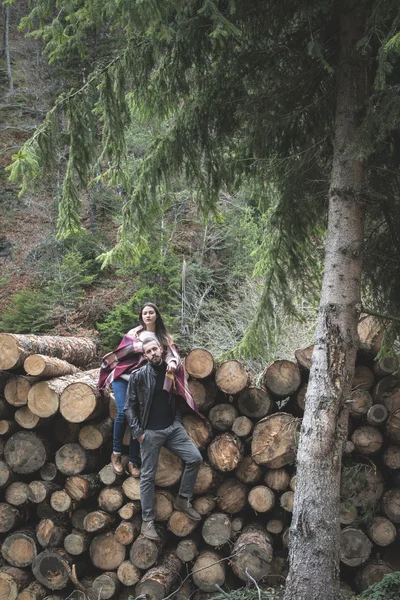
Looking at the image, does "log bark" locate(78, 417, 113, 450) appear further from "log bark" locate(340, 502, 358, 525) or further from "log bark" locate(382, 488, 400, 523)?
"log bark" locate(382, 488, 400, 523)

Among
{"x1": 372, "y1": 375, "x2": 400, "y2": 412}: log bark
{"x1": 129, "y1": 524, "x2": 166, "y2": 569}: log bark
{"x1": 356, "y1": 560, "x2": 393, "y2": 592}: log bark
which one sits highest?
{"x1": 372, "y1": 375, "x2": 400, "y2": 412}: log bark

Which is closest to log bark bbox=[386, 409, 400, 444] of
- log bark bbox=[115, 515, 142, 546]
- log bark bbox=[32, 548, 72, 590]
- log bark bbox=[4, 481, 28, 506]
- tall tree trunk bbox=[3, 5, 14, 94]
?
log bark bbox=[115, 515, 142, 546]

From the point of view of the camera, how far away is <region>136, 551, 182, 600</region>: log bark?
13.9 feet

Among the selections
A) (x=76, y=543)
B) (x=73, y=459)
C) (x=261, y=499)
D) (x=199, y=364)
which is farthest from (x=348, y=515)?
(x=73, y=459)

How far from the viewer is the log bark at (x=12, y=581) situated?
4.70 meters

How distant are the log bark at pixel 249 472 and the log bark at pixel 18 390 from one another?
221 centimetres

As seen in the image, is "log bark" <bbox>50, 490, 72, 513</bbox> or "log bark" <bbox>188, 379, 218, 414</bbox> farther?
"log bark" <bbox>188, 379, 218, 414</bbox>

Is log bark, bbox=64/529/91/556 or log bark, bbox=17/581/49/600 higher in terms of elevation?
log bark, bbox=64/529/91/556

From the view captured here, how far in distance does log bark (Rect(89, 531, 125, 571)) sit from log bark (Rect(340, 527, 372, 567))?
203 cm

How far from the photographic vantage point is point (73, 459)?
16.1 ft

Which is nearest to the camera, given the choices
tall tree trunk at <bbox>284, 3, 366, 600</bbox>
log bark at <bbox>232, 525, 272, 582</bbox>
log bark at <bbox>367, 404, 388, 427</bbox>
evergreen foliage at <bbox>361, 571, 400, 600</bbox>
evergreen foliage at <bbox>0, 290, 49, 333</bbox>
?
tall tree trunk at <bbox>284, 3, 366, 600</bbox>

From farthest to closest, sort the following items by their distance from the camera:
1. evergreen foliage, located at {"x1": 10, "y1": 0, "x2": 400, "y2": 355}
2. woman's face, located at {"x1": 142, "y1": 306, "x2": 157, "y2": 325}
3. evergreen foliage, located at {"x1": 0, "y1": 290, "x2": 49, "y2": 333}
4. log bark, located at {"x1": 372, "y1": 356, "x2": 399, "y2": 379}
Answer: evergreen foliage, located at {"x1": 0, "y1": 290, "x2": 49, "y2": 333}, woman's face, located at {"x1": 142, "y1": 306, "x2": 157, "y2": 325}, log bark, located at {"x1": 372, "y1": 356, "x2": 399, "y2": 379}, evergreen foliage, located at {"x1": 10, "y1": 0, "x2": 400, "y2": 355}

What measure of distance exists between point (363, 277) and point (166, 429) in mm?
2498

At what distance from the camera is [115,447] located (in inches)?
187
